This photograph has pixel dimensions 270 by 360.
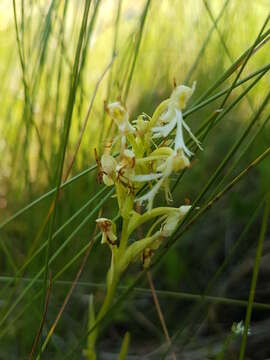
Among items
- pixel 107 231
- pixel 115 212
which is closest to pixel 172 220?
pixel 107 231

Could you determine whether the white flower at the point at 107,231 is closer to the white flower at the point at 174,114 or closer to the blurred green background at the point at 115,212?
the white flower at the point at 174,114

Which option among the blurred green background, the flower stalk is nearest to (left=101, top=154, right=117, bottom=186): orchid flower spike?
the flower stalk

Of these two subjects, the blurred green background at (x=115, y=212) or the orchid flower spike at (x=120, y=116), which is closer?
the orchid flower spike at (x=120, y=116)

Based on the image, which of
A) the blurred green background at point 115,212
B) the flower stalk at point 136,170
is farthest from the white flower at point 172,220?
the blurred green background at point 115,212

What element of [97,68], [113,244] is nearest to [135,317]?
[113,244]

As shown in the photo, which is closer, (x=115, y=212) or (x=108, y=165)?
(x=108, y=165)

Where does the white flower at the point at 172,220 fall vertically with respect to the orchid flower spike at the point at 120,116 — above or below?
below

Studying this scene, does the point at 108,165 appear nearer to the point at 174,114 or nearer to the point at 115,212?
the point at 174,114

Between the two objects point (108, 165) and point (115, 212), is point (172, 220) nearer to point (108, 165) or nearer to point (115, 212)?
point (108, 165)

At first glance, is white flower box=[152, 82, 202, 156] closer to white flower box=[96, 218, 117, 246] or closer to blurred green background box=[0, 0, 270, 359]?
white flower box=[96, 218, 117, 246]

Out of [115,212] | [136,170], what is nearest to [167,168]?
[136,170]

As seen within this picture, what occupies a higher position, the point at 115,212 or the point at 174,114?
the point at 174,114
